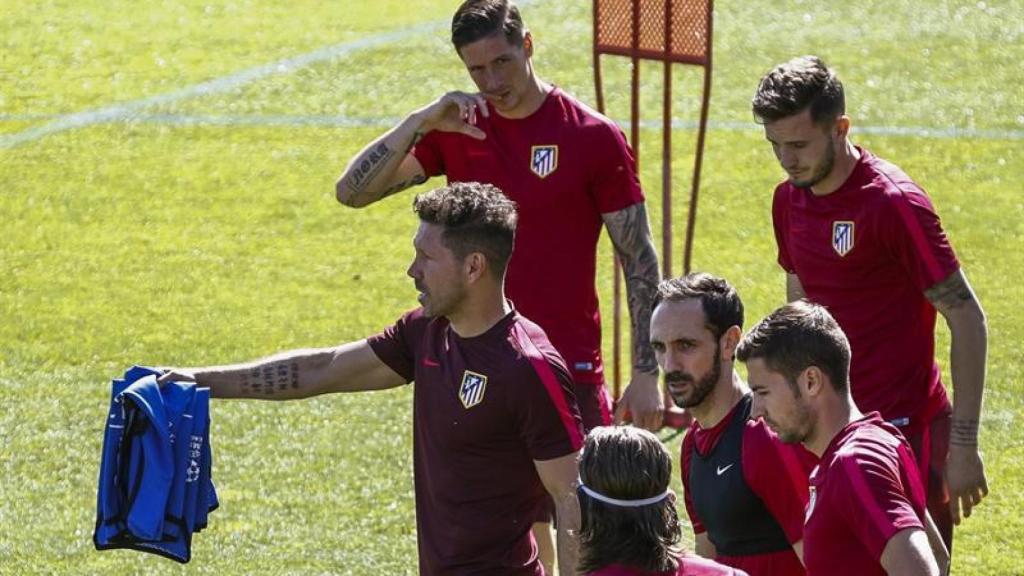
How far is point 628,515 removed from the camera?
4438 millimetres

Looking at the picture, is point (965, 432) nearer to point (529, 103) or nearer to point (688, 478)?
point (688, 478)

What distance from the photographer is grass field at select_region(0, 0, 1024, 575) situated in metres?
9.23

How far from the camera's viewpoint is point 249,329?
38.4ft

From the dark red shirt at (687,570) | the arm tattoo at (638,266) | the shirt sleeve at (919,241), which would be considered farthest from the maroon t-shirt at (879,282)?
the dark red shirt at (687,570)

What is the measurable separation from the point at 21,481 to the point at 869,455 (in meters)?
5.79

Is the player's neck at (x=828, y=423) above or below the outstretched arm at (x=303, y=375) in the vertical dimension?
above

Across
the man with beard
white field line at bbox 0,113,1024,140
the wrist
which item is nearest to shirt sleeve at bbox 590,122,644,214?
the man with beard

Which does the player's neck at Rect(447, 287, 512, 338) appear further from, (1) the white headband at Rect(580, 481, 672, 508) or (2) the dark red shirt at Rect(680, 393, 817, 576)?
(1) the white headband at Rect(580, 481, 672, 508)

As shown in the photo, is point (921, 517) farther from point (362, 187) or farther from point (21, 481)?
point (21, 481)

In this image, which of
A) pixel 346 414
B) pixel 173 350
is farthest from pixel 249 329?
pixel 346 414

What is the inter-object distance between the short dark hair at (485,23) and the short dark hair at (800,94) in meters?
1.10

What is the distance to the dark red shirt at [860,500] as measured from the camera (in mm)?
4699

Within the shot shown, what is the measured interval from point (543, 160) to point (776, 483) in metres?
2.14

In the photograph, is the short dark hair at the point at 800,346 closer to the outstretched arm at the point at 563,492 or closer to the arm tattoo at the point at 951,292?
the outstretched arm at the point at 563,492
